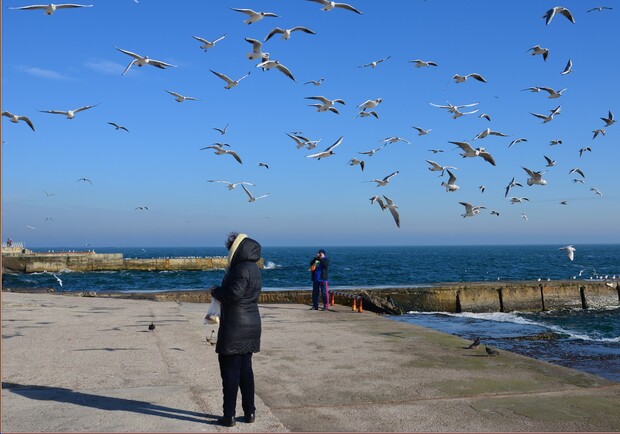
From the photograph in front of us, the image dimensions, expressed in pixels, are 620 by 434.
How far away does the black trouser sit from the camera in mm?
5195

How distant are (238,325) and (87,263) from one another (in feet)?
252

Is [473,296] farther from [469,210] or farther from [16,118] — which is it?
[16,118]

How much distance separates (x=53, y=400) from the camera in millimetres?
5984

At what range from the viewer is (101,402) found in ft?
19.4

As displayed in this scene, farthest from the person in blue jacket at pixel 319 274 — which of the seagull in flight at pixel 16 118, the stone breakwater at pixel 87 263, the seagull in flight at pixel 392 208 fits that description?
the stone breakwater at pixel 87 263

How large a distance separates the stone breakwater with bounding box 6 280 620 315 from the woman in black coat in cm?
1599

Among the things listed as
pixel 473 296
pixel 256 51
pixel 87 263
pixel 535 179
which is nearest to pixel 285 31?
pixel 256 51

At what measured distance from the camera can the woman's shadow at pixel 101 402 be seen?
5.46m

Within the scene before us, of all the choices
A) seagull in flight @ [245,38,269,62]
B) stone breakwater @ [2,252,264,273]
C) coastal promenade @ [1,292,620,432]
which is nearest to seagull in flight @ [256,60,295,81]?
seagull in flight @ [245,38,269,62]

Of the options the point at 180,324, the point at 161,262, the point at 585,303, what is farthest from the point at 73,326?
the point at 161,262

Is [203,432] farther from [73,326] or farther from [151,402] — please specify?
[73,326]

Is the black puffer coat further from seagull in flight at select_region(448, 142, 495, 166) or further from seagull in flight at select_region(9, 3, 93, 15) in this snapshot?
seagull in flight at select_region(448, 142, 495, 166)

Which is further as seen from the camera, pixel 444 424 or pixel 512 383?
pixel 512 383

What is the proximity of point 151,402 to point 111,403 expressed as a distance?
391 mm
